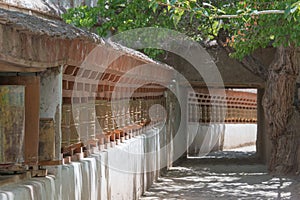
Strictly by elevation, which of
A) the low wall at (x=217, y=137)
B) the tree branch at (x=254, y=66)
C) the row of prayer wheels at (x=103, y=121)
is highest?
the tree branch at (x=254, y=66)

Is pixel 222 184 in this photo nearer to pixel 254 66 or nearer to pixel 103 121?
pixel 254 66

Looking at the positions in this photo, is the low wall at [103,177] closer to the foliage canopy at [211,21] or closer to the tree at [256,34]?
the foliage canopy at [211,21]

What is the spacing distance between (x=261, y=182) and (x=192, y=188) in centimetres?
170

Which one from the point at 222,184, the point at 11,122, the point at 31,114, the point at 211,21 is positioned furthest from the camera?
the point at 222,184

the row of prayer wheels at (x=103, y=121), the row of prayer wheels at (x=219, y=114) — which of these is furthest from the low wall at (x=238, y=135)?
the row of prayer wheels at (x=103, y=121)

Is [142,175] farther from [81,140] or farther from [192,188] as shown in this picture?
[81,140]

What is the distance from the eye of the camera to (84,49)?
19.4 feet

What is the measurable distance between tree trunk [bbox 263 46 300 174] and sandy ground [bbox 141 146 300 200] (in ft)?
1.84

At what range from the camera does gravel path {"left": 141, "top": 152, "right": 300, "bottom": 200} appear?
11992mm

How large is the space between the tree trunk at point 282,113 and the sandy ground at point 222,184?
560 mm

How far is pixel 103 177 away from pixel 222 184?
637 centimetres

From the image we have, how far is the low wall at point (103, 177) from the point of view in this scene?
481 cm

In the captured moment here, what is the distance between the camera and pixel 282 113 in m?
14.9

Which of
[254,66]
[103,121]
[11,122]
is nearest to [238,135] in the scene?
[254,66]
